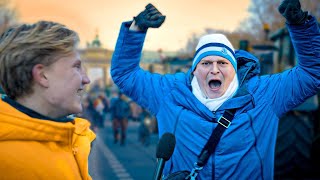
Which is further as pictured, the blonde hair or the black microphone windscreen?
the black microphone windscreen

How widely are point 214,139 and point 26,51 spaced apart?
1.32 meters

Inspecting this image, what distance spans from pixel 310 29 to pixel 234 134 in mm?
764

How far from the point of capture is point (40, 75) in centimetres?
173

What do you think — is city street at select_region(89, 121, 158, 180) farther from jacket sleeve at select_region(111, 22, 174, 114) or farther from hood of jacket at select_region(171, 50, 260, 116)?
hood of jacket at select_region(171, 50, 260, 116)

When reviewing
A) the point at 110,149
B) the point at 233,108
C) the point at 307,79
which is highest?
the point at 307,79

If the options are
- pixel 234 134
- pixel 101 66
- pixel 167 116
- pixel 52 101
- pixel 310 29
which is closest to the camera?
pixel 52 101

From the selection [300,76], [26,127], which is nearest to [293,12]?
[300,76]

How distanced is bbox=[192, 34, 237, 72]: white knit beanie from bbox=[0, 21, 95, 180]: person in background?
1.18 metres

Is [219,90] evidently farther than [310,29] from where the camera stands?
Yes

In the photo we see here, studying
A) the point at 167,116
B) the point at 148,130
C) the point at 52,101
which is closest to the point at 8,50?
the point at 52,101

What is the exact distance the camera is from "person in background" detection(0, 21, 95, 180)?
1.61 metres

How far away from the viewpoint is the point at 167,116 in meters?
2.78

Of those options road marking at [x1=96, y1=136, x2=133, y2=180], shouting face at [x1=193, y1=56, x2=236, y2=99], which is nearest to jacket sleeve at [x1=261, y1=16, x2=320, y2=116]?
shouting face at [x1=193, y1=56, x2=236, y2=99]

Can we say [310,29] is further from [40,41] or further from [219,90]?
[40,41]
